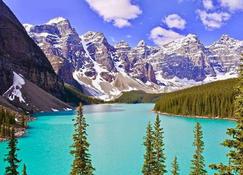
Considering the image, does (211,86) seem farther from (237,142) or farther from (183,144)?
(237,142)

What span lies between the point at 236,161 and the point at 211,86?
182 meters

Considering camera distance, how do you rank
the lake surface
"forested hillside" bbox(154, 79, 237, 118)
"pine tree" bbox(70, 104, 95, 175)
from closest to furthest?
"pine tree" bbox(70, 104, 95, 175) < the lake surface < "forested hillside" bbox(154, 79, 237, 118)

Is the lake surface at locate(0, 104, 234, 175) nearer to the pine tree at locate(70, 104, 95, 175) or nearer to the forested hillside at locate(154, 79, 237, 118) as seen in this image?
the pine tree at locate(70, 104, 95, 175)

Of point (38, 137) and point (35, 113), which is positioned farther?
point (35, 113)

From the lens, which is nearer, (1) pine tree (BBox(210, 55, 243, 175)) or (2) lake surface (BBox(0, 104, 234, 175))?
(1) pine tree (BBox(210, 55, 243, 175))

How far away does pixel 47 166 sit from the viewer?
2207 inches

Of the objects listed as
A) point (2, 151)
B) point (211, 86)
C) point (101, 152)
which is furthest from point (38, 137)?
point (211, 86)

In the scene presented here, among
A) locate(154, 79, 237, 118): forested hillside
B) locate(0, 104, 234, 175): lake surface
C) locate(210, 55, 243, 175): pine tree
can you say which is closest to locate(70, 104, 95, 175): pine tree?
locate(210, 55, 243, 175): pine tree

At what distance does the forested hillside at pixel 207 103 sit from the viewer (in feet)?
517

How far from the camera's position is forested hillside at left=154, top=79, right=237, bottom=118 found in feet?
517

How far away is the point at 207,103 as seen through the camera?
164 m

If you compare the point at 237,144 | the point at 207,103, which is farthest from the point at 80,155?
the point at 207,103

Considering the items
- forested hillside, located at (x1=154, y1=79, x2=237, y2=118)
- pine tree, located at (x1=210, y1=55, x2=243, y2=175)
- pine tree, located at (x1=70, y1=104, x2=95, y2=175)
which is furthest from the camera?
forested hillside, located at (x1=154, y1=79, x2=237, y2=118)

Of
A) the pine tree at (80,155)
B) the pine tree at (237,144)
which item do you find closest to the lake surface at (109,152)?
the pine tree at (80,155)
